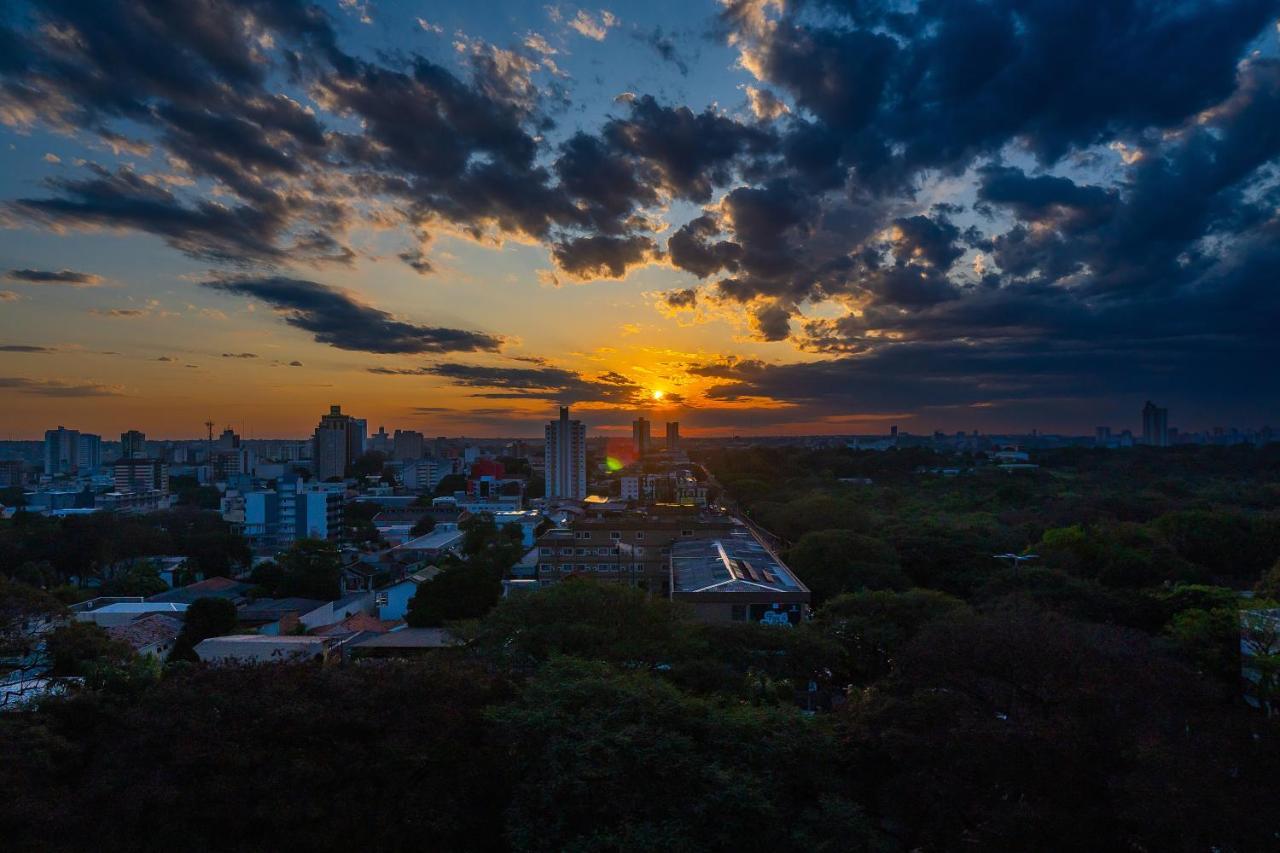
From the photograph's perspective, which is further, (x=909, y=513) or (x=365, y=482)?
(x=365, y=482)

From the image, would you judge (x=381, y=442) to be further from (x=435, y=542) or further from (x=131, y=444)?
(x=435, y=542)

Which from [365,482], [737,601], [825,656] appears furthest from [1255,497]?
[365,482]

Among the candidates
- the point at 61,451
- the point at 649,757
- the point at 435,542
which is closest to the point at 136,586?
the point at 435,542

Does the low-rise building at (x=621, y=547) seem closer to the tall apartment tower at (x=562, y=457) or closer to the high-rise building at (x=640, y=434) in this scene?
the tall apartment tower at (x=562, y=457)

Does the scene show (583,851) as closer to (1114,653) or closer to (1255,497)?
(1114,653)

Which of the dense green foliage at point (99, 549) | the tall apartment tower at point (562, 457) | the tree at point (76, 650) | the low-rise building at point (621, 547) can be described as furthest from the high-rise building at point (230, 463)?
the tree at point (76, 650)

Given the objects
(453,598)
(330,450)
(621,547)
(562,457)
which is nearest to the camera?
(453,598)
